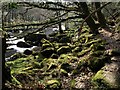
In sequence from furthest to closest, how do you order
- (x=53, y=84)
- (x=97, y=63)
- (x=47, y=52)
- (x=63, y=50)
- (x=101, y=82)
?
(x=47, y=52)
(x=63, y=50)
(x=97, y=63)
(x=53, y=84)
(x=101, y=82)

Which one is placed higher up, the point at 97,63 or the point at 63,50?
the point at 97,63

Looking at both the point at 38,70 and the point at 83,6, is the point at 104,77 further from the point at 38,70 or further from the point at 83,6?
the point at 83,6

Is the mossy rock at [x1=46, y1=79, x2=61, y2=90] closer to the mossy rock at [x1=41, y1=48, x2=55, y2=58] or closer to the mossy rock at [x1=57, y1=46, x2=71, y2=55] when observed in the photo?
the mossy rock at [x1=57, y1=46, x2=71, y2=55]

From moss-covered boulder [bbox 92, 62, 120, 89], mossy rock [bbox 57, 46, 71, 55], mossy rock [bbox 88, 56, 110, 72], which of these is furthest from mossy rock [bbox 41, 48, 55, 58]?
moss-covered boulder [bbox 92, 62, 120, 89]

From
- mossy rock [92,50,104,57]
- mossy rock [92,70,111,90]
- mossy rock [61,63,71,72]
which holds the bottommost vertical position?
Result: mossy rock [61,63,71,72]

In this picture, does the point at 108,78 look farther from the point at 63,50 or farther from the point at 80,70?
the point at 63,50

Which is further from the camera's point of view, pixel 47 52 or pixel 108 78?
pixel 47 52

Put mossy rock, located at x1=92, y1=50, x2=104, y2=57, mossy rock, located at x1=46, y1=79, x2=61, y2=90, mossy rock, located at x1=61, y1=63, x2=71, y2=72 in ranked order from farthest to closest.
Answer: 1. mossy rock, located at x1=61, y1=63, x2=71, y2=72
2. mossy rock, located at x1=92, y1=50, x2=104, y2=57
3. mossy rock, located at x1=46, y1=79, x2=61, y2=90

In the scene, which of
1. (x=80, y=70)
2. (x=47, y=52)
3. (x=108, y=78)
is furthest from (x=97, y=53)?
(x=47, y=52)

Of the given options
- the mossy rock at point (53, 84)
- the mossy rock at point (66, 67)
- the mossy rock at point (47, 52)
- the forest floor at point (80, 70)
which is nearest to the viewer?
the forest floor at point (80, 70)

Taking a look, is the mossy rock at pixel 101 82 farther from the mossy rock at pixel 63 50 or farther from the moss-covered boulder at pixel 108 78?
the mossy rock at pixel 63 50

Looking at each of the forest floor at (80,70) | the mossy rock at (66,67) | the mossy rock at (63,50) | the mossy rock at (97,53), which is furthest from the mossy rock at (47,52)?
the mossy rock at (97,53)

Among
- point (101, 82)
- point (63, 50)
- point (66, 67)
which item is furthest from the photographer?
point (63, 50)

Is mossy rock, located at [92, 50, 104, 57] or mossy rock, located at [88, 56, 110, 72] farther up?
mossy rock, located at [92, 50, 104, 57]
